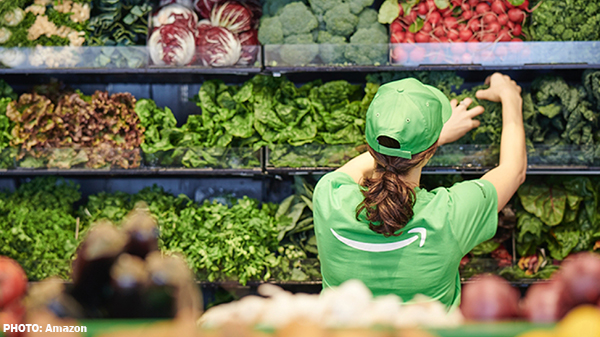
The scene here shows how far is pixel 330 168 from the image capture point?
2.66 m

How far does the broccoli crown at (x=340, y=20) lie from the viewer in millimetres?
2717

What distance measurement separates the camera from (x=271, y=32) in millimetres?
2756

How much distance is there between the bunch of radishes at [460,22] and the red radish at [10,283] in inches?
96.8

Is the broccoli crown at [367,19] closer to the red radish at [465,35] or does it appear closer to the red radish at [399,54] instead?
the red radish at [399,54]

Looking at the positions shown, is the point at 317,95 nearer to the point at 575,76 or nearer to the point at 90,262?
the point at 575,76

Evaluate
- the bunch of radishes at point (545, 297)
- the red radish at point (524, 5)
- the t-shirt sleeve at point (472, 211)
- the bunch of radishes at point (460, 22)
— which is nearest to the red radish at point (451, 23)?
the bunch of radishes at point (460, 22)

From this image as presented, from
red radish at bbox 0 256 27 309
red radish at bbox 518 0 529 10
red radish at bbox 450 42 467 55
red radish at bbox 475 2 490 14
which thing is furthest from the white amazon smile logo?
red radish at bbox 518 0 529 10

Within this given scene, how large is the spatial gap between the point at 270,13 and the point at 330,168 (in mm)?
1064

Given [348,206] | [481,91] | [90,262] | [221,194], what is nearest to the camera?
[90,262]

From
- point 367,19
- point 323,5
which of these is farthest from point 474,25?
point 323,5

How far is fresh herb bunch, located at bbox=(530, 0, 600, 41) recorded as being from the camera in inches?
98.9

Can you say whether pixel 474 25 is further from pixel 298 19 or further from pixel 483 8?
pixel 298 19

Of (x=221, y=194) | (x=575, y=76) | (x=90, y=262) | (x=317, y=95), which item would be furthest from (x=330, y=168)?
(x=90, y=262)

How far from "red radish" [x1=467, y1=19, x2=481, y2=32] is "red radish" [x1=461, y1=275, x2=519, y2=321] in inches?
94.6
